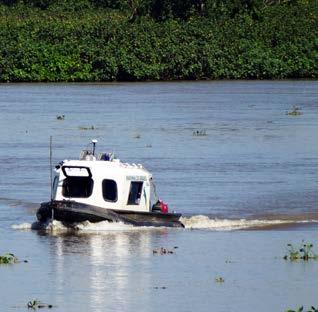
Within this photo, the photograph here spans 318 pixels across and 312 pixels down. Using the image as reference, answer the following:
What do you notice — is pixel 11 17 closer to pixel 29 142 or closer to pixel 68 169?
pixel 29 142

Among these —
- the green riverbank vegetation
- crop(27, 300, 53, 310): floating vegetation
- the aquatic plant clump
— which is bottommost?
crop(27, 300, 53, 310): floating vegetation

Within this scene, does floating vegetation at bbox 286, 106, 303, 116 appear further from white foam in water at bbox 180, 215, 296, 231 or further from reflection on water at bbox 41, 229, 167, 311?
reflection on water at bbox 41, 229, 167, 311

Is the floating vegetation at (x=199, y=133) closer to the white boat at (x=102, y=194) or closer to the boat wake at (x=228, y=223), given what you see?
the boat wake at (x=228, y=223)

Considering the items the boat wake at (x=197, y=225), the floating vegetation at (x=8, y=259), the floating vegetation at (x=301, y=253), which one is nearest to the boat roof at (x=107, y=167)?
the boat wake at (x=197, y=225)

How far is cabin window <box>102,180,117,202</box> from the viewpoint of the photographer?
30.1 meters

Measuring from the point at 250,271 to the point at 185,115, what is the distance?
3498 centimetres

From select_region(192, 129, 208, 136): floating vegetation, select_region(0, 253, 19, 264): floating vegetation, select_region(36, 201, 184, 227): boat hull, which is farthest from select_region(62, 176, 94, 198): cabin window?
select_region(192, 129, 208, 136): floating vegetation

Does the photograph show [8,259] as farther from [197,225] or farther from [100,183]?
[197,225]

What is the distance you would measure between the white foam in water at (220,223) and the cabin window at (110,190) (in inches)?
73.5

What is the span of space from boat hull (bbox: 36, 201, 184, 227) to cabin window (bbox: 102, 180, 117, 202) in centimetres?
29

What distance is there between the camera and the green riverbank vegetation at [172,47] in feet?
274

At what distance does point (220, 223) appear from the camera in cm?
3197

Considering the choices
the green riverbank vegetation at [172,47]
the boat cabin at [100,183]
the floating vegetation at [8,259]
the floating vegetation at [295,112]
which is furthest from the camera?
the green riverbank vegetation at [172,47]

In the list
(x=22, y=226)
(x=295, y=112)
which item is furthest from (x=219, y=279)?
(x=295, y=112)
